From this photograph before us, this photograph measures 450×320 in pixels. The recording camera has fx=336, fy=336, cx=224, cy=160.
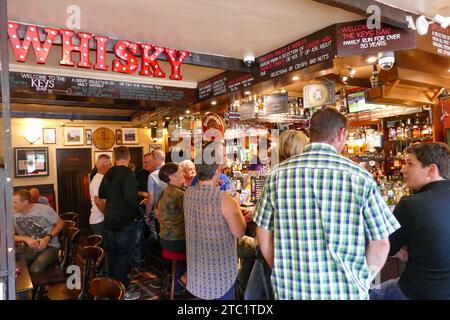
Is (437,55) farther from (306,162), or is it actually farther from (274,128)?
(274,128)

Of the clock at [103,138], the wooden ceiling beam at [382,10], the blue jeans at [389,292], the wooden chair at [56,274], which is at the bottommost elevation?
the wooden chair at [56,274]

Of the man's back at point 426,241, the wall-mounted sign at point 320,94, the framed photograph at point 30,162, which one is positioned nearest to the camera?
the man's back at point 426,241

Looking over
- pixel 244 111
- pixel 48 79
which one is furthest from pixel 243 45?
pixel 48 79

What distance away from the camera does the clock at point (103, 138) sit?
848 cm

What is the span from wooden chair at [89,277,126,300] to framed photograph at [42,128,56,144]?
6815 mm

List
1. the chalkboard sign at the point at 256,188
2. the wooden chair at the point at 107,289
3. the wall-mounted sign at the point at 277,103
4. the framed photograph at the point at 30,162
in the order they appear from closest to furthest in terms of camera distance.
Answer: the wooden chair at the point at 107,289, the chalkboard sign at the point at 256,188, the wall-mounted sign at the point at 277,103, the framed photograph at the point at 30,162

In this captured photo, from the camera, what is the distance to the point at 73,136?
819 centimetres

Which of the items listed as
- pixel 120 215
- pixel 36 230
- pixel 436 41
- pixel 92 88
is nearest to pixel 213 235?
pixel 120 215

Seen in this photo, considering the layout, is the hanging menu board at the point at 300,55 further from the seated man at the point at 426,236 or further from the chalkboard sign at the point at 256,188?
the seated man at the point at 426,236

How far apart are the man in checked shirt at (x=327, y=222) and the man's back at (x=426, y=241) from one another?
0.36 m

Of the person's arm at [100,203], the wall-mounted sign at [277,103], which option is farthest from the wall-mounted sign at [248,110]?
the person's arm at [100,203]

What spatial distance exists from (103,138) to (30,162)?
1728 mm

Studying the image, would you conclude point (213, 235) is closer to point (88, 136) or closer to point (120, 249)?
point (120, 249)

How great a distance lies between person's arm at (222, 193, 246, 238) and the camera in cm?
243
